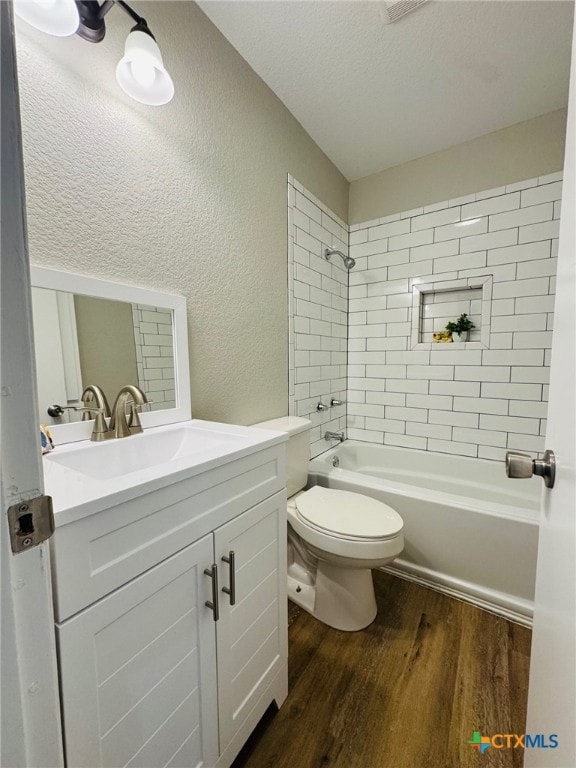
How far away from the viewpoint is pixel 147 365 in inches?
43.5

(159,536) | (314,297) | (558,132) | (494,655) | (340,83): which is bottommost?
(494,655)

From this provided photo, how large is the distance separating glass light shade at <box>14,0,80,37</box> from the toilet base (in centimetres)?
194

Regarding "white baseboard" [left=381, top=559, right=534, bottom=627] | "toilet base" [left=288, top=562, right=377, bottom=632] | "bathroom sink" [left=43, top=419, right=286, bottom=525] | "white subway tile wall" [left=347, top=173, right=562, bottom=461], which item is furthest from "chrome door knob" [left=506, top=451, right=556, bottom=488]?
"white subway tile wall" [left=347, top=173, right=562, bottom=461]

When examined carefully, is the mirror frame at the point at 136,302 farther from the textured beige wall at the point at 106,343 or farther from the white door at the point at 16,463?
the white door at the point at 16,463

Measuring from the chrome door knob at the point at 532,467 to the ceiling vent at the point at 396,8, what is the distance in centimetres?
170

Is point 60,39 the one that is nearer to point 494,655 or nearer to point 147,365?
point 147,365

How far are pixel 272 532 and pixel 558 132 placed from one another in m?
2.57

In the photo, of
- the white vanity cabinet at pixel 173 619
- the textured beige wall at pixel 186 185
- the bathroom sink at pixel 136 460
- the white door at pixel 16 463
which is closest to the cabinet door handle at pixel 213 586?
the white vanity cabinet at pixel 173 619

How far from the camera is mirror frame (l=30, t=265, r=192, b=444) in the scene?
2.78ft

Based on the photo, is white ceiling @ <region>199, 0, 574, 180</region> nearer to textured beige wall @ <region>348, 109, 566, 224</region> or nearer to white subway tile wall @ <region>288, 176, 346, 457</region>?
textured beige wall @ <region>348, 109, 566, 224</region>

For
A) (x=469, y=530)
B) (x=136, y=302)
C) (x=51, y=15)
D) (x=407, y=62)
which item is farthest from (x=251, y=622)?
(x=407, y=62)

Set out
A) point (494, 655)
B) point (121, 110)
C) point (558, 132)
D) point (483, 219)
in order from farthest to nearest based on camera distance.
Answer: point (483, 219), point (558, 132), point (494, 655), point (121, 110)

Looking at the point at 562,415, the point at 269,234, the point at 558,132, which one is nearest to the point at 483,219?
the point at 558,132

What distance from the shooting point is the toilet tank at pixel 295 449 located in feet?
4.98
